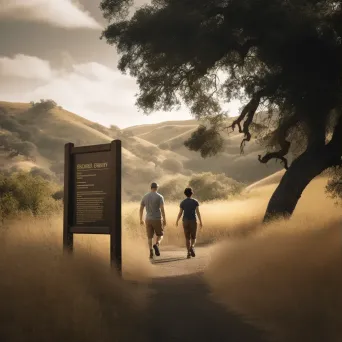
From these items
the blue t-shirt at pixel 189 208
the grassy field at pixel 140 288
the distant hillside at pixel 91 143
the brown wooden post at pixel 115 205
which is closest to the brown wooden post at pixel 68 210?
the grassy field at pixel 140 288

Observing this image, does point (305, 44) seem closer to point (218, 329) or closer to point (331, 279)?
point (331, 279)

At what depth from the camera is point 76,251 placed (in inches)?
355

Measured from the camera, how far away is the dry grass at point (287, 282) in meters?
5.97

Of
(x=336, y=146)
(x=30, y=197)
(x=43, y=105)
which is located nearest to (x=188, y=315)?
(x=336, y=146)

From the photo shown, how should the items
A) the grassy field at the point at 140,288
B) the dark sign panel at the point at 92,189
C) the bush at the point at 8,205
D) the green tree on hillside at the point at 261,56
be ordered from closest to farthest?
the grassy field at the point at 140,288
the dark sign panel at the point at 92,189
the green tree on hillside at the point at 261,56
the bush at the point at 8,205

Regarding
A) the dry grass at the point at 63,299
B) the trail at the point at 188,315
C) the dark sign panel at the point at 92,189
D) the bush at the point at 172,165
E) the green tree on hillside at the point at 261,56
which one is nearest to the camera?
the dry grass at the point at 63,299

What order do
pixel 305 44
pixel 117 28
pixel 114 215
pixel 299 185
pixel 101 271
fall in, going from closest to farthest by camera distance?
pixel 101 271 → pixel 114 215 → pixel 305 44 → pixel 299 185 → pixel 117 28

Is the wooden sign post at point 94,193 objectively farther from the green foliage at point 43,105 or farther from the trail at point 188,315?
the green foliage at point 43,105

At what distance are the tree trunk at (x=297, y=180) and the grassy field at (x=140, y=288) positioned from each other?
17.9 ft

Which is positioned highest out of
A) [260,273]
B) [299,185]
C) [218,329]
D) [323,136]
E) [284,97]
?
[284,97]

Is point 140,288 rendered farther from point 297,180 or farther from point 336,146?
point 336,146

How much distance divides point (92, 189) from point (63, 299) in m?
3.26

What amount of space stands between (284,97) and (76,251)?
9410mm

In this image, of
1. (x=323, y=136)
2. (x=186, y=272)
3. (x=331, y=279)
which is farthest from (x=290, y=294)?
(x=323, y=136)
